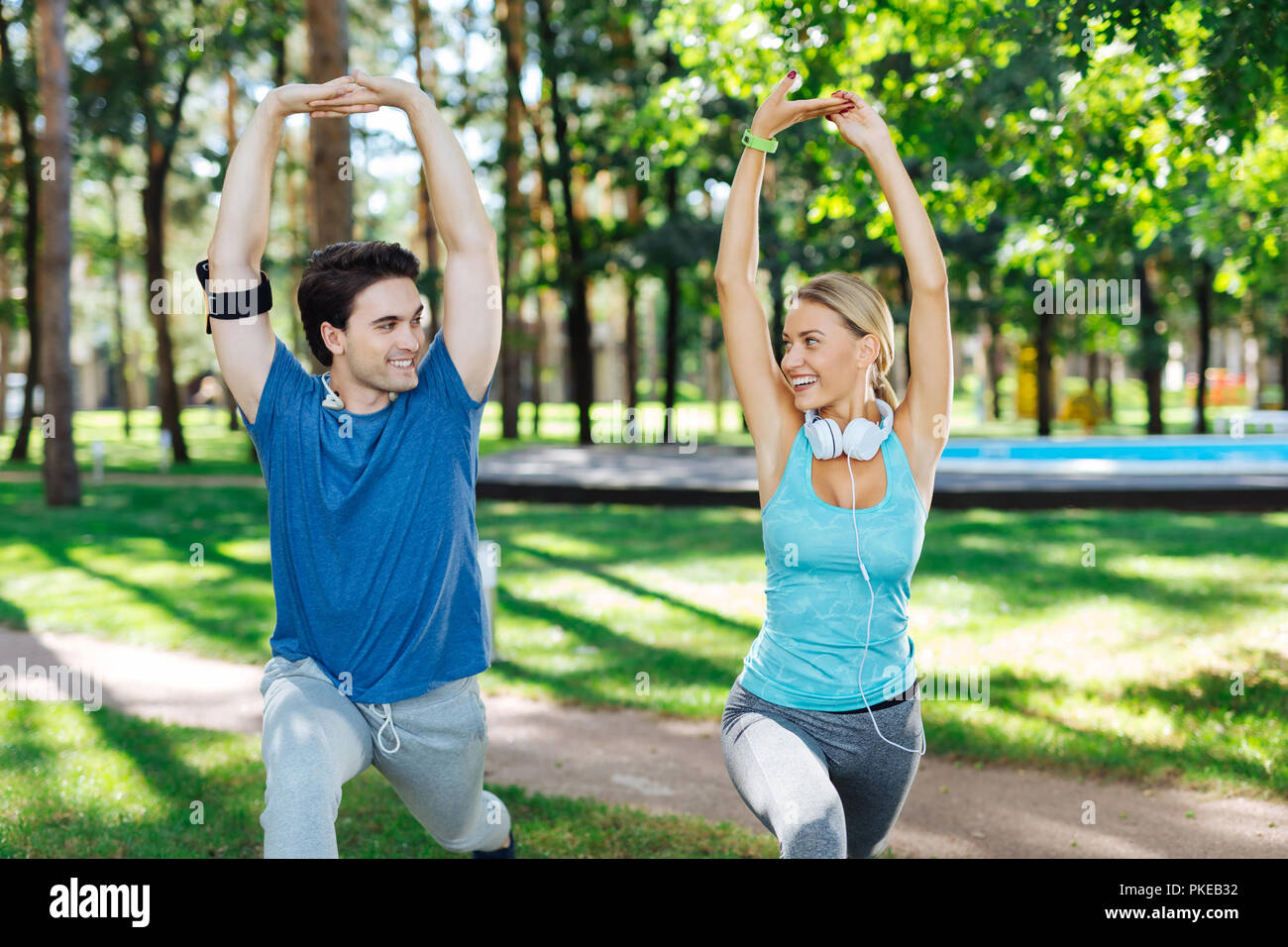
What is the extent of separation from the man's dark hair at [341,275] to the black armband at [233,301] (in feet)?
0.35

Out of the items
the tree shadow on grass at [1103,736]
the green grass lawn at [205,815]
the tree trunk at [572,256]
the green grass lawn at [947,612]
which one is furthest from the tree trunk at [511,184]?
the green grass lawn at [205,815]

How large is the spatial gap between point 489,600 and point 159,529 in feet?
29.3

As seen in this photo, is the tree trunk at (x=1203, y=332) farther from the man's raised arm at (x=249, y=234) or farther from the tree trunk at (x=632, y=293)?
the man's raised arm at (x=249, y=234)

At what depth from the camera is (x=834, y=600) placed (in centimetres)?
289

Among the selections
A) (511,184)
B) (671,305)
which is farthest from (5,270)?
(671,305)

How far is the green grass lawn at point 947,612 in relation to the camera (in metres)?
6.08

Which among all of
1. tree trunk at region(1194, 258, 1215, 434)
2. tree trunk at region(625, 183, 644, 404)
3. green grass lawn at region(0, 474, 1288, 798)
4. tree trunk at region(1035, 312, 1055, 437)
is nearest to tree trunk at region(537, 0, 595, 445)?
tree trunk at region(625, 183, 644, 404)

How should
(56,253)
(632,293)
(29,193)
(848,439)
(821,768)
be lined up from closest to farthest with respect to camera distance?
(821,768) → (848,439) → (56,253) → (29,193) → (632,293)

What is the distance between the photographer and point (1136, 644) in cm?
768

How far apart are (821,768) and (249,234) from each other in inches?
82.9

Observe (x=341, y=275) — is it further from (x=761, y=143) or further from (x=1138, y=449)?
(x=1138, y=449)

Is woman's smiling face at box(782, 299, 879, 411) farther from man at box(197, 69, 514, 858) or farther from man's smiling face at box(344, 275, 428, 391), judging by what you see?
man's smiling face at box(344, 275, 428, 391)

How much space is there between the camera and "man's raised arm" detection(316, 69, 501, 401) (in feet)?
10.2

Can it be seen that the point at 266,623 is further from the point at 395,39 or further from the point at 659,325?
the point at 659,325
